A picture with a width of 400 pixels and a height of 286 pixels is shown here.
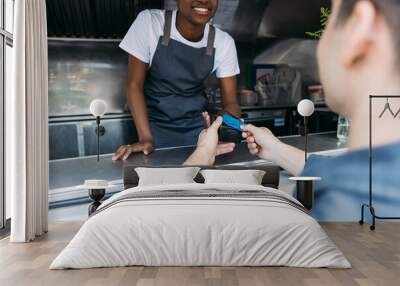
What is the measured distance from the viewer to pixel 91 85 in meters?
7.25

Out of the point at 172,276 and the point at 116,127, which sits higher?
the point at 116,127

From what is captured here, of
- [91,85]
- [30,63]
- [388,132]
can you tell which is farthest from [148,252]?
[388,132]

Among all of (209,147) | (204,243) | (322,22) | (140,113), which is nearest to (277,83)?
(322,22)

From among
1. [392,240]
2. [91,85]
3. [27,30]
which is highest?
[27,30]

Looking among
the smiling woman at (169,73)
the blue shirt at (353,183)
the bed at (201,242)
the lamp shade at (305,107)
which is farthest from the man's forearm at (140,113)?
the bed at (201,242)

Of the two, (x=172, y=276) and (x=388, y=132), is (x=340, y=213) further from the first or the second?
(x=172, y=276)

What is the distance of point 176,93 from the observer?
7.21 meters

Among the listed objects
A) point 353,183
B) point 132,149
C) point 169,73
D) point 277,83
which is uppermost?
point 169,73

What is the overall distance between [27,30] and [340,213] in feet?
13.1

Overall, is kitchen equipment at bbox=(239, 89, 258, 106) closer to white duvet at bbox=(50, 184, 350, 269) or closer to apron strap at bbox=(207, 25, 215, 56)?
apron strap at bbox=(207, 25, 215, 56)

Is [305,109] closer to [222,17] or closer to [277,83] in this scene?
[277,83]

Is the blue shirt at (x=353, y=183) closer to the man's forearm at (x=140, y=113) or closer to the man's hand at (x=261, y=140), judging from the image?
the man's hand at (x=261, y=140)

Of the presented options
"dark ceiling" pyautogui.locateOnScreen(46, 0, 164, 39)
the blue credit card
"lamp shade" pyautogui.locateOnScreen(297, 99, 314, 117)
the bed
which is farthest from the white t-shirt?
the bed

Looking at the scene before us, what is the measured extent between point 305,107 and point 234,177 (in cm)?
126
